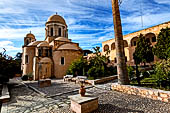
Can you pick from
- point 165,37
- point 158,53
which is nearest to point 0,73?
point 158,53

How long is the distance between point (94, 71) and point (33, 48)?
1710 cm

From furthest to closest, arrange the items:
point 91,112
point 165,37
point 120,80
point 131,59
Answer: point 131,59 → point 165,37 → point 120,80 → point 91,112

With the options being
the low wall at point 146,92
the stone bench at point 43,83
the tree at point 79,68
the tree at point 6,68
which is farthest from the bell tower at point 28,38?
the low wall at point 146,92

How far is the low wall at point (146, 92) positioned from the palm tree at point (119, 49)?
431 millimetres

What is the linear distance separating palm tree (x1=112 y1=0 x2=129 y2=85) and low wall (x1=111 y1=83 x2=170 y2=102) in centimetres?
43

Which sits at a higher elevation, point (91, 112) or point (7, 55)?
point (7, 55)

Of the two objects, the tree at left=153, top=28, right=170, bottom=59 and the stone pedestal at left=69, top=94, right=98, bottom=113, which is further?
the tree at left=153, top=28, right=170, bottom=59

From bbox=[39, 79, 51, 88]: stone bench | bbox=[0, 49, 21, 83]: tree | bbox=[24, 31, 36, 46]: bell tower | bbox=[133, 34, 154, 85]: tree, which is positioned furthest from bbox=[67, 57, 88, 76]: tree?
bbox=[24, 31, 36, 46]: bell tower

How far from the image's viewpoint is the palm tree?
664 centimetres

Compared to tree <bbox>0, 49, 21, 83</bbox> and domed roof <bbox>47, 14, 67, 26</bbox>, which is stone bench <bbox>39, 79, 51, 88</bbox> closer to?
tree <bbox>0, 49, 21, 83</bbox>

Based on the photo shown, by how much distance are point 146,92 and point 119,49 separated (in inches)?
124

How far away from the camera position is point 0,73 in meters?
9.80

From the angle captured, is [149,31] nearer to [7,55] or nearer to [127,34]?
[127,34]

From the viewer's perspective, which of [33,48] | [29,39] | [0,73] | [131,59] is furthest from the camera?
[29,39]
